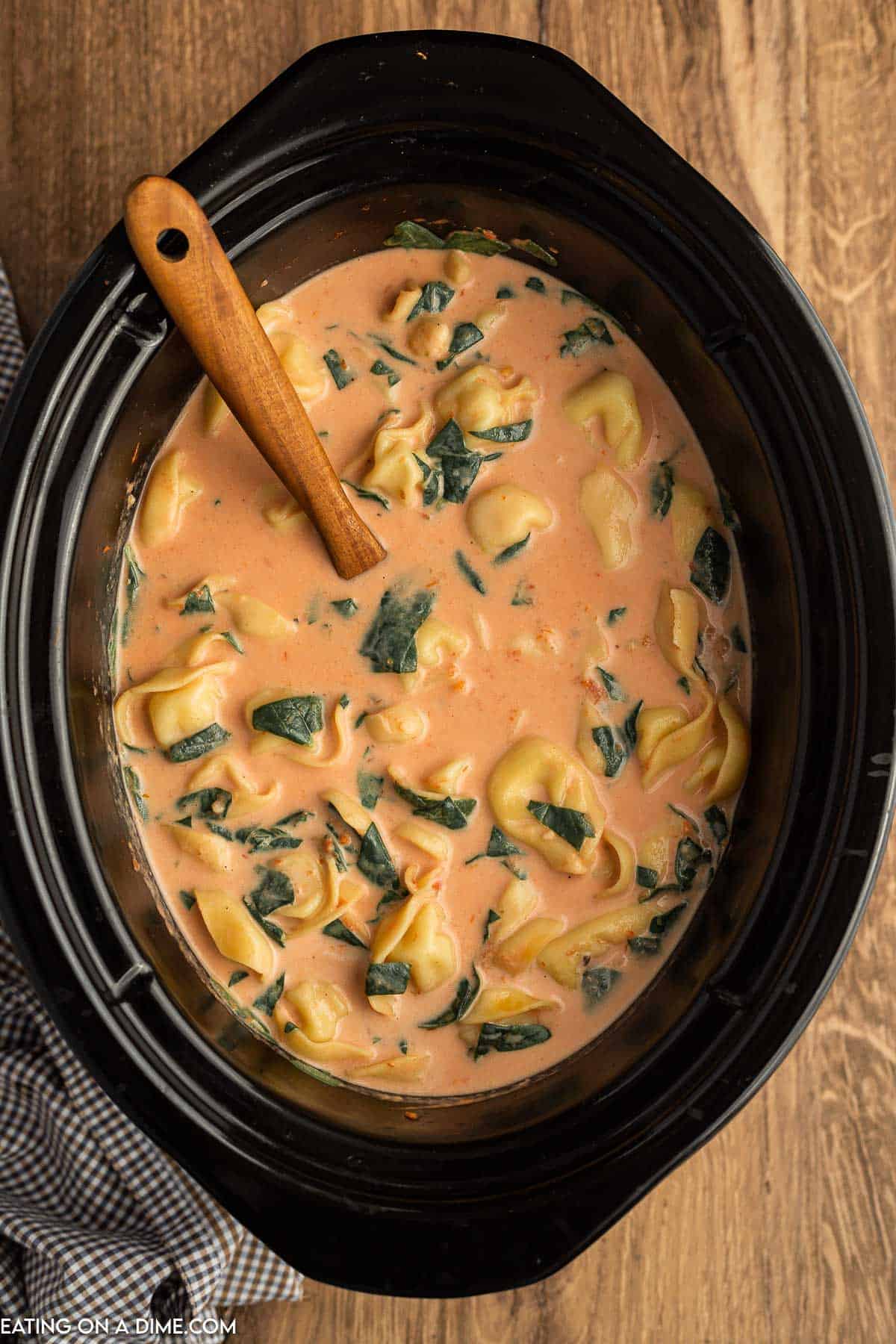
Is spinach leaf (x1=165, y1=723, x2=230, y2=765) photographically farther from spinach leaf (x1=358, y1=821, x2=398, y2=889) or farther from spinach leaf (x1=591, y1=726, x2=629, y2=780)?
spinach leaf (x1=591, y1=726, x2=629, y2=780)

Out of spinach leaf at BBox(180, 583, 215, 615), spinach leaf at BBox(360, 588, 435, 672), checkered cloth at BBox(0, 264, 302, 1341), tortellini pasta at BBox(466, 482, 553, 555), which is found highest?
spinach leaf at BBox(180, 583, 215, 615)

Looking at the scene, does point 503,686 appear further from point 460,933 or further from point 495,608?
point 460,933

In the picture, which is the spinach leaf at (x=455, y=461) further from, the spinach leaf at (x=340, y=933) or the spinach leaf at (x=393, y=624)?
the spinach leaf at (x=340, y=933)

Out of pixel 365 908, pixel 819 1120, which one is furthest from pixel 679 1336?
pixel 365 908

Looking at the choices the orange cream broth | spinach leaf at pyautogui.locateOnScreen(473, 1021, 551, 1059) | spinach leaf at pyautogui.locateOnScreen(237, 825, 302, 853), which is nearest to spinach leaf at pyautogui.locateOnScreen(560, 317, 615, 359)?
the orange cream broth

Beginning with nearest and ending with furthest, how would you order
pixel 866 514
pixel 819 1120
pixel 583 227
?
pixel 866 514, pixel 583 227, pixel 819 1120

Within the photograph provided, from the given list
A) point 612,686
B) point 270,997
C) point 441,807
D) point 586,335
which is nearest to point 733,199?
point 586,335

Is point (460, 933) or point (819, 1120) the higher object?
point (460, 933)
